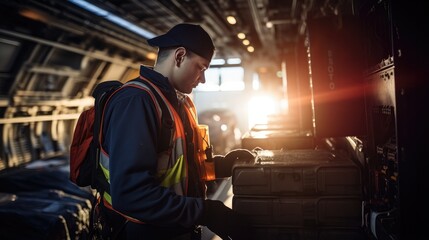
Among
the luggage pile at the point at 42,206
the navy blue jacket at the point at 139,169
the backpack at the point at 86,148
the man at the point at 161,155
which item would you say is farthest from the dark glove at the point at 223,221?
the luggage pile at the point at 42,206

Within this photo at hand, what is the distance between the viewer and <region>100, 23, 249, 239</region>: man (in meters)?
1.88

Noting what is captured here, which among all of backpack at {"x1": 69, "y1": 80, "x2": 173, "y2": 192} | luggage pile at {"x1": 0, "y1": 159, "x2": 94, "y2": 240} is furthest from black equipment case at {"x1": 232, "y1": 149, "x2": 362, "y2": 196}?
luggage pile at {"x1": 0, "y1": 159, "x2": 94, "y2": 240}

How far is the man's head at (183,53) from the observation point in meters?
2.28

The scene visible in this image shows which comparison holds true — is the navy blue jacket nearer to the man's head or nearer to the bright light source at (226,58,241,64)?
the man's head

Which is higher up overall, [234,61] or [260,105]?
[234,61]

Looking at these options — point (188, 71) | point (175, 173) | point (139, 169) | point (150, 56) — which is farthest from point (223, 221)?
point (150, 56)

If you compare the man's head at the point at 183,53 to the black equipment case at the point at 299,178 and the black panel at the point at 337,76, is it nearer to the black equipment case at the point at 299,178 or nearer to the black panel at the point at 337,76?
the black equipment case at the point at 299,178

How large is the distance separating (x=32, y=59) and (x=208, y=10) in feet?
15.0

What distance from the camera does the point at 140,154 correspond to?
188cm

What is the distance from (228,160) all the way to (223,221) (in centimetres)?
82

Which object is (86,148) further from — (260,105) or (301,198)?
(260,105)

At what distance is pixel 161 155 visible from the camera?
211 centimetres

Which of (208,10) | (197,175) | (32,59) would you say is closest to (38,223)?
(197,175)

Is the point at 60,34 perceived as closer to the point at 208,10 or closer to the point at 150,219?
the point at 208,10
